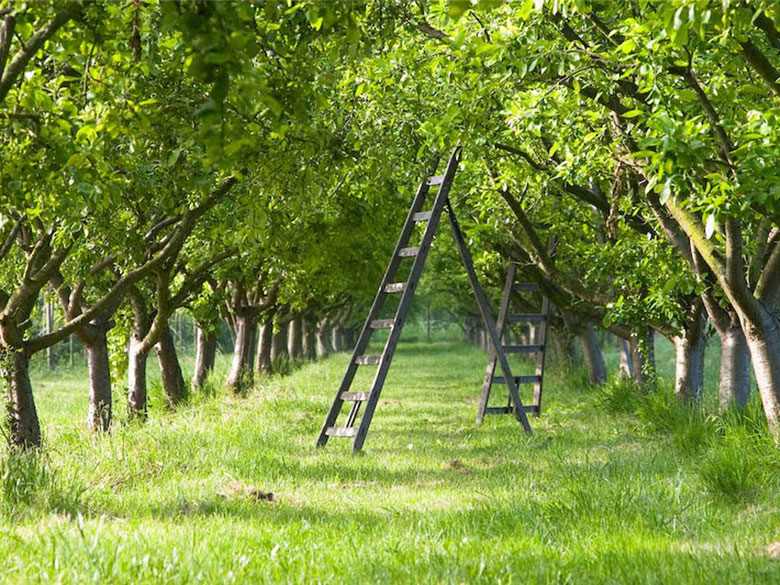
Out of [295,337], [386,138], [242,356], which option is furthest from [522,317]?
[295,337]

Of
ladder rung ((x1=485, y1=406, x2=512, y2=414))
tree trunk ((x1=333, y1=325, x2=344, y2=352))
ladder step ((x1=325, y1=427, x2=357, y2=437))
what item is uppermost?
ladder step ((x1=325, y1=427, x2=357, y2=437))

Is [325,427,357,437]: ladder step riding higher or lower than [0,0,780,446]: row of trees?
lower

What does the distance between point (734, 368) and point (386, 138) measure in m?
4.83

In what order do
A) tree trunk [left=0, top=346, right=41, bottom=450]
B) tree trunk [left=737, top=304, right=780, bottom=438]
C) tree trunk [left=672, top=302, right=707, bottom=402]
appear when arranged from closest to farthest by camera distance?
tree trunk [left=737, top=304, right=780, bottom=438], tree trunk [left=0, top=346, right=41, bottom=450], tree trunk [left=672, top=302, right=707, bottom=402]

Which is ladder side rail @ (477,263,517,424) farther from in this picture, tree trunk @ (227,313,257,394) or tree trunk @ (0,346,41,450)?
tree trunk @ (227,313,257,394)

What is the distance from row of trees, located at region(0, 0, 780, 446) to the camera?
4.68m

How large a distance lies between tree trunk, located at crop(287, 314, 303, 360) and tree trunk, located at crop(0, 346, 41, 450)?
24.2m

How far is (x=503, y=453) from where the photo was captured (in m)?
10.2

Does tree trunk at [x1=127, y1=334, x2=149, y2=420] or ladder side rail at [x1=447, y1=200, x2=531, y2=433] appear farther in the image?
tree trunk at [x1=127, y1=334, x2=149, y2=420]

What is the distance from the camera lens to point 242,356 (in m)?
21.8

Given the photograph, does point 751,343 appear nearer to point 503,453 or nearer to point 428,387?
point 503,453

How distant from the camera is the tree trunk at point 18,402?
29.4 ft

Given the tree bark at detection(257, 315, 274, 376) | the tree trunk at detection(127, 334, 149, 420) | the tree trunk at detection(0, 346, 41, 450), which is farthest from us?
the tree bark at detection(257, 315, 274, 376)

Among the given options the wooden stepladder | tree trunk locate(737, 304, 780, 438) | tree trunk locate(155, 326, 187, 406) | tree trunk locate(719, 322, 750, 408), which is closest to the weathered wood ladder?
the wooden stepladder
